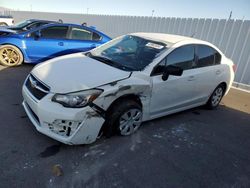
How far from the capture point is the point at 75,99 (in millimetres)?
2906

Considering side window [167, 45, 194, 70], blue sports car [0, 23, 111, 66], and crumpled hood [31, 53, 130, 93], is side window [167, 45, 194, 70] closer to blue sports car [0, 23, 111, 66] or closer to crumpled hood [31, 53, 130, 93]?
crumpled hood [31, 53, 130, 93]

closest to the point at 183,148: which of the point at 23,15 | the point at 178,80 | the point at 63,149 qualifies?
the point at 178,80

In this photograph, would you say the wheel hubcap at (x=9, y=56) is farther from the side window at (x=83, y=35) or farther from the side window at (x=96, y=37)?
the side window at (x=96, y=37)

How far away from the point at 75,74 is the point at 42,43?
13.3 feet

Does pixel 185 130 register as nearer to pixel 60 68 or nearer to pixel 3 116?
pixel 60 68

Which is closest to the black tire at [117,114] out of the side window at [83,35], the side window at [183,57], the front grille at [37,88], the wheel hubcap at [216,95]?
the front grille at [37,88]

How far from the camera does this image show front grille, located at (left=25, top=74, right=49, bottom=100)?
3051mm

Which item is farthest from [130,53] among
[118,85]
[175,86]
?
[118,85]

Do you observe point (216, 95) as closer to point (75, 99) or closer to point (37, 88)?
point (75, 99)

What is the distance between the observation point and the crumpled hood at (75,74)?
3.02 meters

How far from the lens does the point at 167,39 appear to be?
4.22 m

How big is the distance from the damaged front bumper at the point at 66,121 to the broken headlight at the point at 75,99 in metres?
0.05

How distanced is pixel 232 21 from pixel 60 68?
6.60 meters

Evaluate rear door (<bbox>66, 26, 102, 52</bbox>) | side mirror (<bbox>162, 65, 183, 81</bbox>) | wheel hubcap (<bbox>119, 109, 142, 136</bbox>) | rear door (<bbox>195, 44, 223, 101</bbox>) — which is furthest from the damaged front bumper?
rear door (<bbox>66, 26, 102, 52</bbox>)
